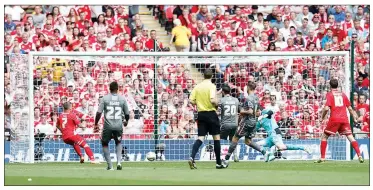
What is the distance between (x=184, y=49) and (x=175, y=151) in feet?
20.7

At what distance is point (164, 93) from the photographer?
30906 millimetres

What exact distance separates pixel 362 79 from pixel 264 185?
15.1 metres

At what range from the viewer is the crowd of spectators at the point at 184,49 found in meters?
30.8

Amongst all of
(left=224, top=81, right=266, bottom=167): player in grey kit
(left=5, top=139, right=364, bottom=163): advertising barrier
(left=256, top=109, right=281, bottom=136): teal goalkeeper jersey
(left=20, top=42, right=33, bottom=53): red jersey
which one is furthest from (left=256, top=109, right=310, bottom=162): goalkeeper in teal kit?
(left=20, top=42, right=33, bottom=53): red jersey

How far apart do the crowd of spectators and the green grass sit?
443 cm

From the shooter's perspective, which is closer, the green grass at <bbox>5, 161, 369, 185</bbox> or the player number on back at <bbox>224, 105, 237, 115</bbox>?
the green grass at <bbox>5, 161, 369, 185</bbox>

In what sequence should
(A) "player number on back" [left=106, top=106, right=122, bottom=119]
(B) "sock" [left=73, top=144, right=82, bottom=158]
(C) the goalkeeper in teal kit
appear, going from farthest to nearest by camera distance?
1. (B) "sock" [left=73, top=144, right=82, bottom=158]
2. (C) the goalkeeper in teal kit
3. (A) "player number on back" [left=106, top=106, right=122, bottom=119]

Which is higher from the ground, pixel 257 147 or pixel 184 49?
pixel 184 49

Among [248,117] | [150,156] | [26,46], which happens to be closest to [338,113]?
[248,117]

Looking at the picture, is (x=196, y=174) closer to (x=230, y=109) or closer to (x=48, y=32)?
(x=230, y=109)

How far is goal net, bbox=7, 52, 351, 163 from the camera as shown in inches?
1176

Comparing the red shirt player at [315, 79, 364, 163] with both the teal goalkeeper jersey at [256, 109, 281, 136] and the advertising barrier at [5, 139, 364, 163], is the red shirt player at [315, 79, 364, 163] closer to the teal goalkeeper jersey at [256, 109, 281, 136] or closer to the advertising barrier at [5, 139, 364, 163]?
the teal goalkeeper jersey at [256, 109, 281, 136]

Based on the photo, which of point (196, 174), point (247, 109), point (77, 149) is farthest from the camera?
point (77, 149)
